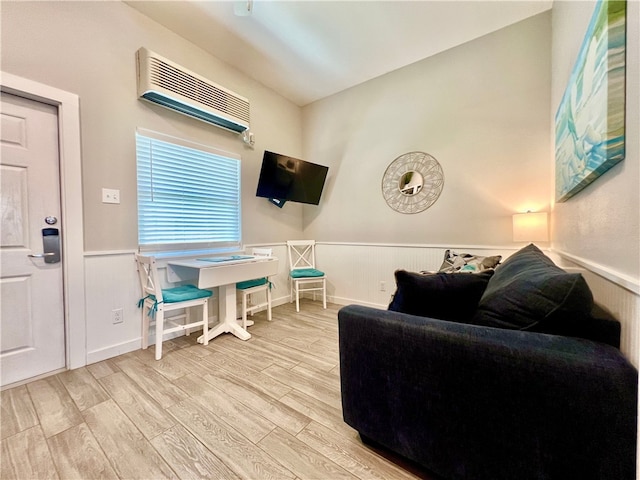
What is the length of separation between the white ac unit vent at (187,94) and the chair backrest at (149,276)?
1479 millimetres

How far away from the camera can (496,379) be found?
2.72 feet

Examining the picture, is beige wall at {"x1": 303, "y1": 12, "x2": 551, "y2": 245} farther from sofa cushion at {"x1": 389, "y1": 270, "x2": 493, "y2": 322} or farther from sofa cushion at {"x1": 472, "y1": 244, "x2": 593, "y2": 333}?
sofa cushion at {"x1": 389, "y1": 270, "x2": 493, "y2": 322}

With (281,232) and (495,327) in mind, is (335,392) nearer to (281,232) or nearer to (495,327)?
(495,327)

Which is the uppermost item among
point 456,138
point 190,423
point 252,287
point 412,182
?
point 456,138

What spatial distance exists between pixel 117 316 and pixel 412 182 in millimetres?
3353

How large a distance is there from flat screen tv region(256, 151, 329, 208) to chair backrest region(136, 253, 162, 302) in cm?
150

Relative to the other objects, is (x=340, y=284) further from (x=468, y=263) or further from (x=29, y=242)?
(x=29, y=242)

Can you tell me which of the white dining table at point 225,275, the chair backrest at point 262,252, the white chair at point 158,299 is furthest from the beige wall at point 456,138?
the white chair at point 158,299

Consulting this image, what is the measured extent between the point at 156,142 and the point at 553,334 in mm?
3164

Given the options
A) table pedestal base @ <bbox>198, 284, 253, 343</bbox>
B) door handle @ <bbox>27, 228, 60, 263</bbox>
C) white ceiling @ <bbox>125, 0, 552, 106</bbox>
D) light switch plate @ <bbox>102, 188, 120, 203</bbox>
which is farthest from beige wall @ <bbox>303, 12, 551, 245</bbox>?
door handle @ <bbox>27, 228, 60, 263</bbox>

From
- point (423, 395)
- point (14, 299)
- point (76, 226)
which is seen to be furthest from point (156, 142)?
point (423, 395)

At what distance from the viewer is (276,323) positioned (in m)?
2.97

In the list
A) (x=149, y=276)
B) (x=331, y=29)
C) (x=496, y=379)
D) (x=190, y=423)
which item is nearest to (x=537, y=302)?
(x=496, y=379)

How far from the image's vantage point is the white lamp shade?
2.27 meters
